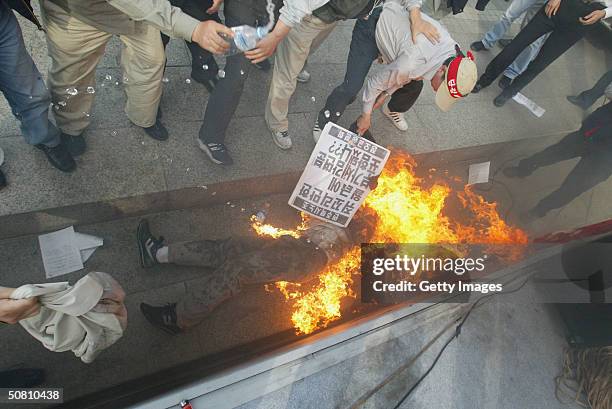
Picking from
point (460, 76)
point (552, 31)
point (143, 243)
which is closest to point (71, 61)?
point (143, 243)

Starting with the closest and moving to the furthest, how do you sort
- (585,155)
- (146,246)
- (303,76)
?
(146,246), (585,155), (303,76)

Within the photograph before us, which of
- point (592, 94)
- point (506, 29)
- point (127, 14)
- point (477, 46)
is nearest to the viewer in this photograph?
point (127, 14)

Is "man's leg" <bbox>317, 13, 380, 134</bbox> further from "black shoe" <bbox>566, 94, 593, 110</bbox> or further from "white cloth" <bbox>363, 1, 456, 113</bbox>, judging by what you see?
"black shoe" <bbox>566, 94, 593, 110</bbox>

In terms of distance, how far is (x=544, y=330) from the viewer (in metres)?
4.65

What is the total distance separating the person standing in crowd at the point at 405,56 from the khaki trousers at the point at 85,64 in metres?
2.11

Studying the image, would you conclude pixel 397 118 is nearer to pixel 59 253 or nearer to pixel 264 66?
pixel 264 66

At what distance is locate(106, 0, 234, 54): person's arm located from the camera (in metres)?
3.02

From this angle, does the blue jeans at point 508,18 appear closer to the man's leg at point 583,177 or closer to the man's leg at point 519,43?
the man's leg at point 519,43

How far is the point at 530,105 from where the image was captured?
720 centimetres

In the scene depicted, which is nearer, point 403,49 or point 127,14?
point 127,14

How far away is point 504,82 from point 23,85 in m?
6.96

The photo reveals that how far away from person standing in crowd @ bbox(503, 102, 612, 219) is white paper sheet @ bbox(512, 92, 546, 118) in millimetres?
1330

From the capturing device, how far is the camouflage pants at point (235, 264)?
3633 millimetres

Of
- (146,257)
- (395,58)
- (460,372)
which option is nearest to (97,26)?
(146,257)
